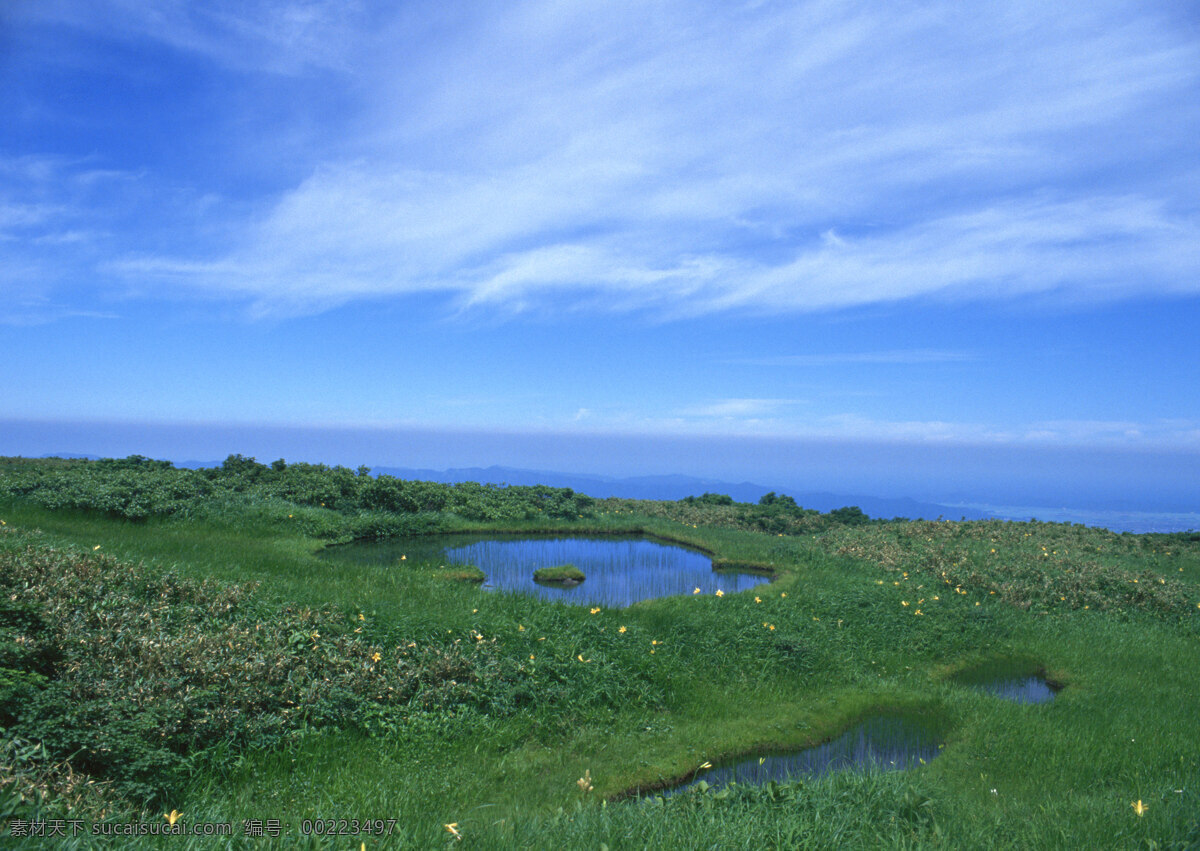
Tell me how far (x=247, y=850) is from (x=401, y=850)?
885 millimetres

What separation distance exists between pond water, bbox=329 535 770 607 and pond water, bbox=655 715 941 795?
205 inches

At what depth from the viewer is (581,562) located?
17562 mm

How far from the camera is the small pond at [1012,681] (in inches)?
390

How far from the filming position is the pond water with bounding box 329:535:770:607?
14070 millimetres

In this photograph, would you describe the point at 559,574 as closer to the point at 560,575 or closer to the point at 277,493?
the point at 560,575

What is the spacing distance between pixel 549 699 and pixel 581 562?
9585 mm

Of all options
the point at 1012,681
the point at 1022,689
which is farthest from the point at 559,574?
the point at 1022,689

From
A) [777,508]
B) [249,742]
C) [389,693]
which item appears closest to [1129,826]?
[389,693]

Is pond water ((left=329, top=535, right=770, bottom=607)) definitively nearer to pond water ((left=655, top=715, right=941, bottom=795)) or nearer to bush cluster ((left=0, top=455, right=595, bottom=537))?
bush cluster ((left=0, top=455, right=595, bottom=537))

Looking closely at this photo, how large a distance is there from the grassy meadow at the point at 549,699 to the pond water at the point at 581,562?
1373mm

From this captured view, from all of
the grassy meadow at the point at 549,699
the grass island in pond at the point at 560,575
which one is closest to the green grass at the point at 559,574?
the grass island in pond at the point at 560,575

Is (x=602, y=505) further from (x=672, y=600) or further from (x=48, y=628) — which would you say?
(x=48, y=628)

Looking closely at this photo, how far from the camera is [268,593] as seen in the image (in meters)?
9.61

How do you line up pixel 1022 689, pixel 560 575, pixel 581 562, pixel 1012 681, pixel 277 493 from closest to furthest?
pixel 1022 689 → pixel 1012 681 → pixel 560 575 → pixel 581 562 → pixel 277 493
